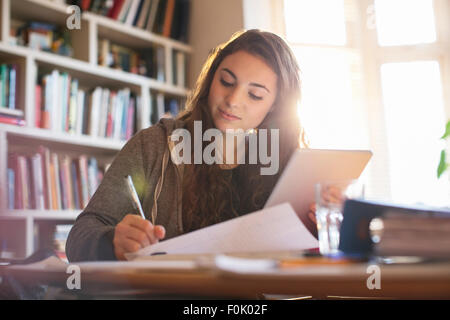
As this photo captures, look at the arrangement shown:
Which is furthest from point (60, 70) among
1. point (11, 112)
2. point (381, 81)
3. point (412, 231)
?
point (412, 231)

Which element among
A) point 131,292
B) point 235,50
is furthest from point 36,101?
point 131,292

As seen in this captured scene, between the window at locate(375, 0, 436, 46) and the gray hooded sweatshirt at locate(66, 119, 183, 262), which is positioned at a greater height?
the window at locate(375, 0, 436, 46)

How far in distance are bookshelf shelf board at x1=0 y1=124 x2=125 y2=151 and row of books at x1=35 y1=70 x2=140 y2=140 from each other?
0.10 ft

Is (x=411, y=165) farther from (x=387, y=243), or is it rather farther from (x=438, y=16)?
(x=387, y=243)

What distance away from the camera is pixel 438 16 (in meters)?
2.95

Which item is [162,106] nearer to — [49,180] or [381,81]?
[49,180]

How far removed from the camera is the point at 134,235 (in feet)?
2.42

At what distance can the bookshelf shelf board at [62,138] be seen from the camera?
2.09 metres

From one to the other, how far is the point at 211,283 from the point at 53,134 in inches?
76.8

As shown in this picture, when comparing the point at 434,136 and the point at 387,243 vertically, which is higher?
the point at 434,136

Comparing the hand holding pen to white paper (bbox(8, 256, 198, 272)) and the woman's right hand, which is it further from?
white paper (bbox(8, 256, 198, 272))

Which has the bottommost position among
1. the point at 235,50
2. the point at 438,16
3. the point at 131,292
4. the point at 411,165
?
the point at 131,292

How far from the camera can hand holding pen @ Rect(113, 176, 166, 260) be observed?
72cm
